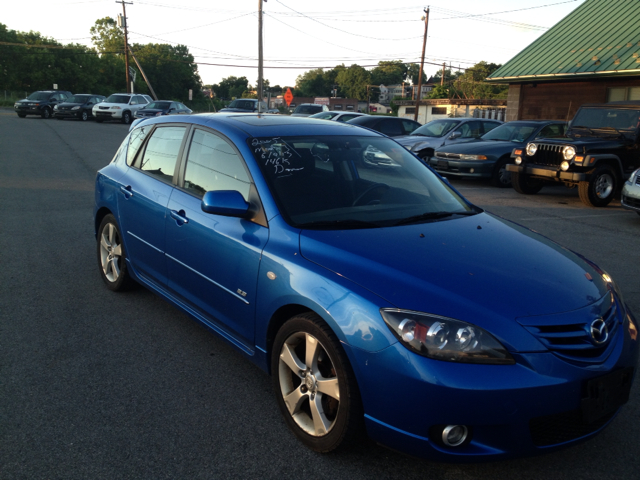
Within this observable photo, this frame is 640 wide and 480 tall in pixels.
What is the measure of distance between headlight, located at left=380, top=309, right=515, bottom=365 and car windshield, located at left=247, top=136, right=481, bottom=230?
94 cm

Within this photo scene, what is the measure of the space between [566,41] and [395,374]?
2328 cm

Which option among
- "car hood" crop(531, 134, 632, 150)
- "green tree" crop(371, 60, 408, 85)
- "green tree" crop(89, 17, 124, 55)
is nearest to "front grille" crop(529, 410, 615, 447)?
"car hood" crop(531, 134, 632, 150)

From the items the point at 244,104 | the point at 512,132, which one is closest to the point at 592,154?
the point at 512,132

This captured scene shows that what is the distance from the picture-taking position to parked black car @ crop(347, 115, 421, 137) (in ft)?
53.7

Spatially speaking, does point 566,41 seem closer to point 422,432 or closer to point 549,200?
point 549,200

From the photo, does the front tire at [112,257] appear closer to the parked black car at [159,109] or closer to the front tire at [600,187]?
the front tire at [600,187]

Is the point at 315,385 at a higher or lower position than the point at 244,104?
lower

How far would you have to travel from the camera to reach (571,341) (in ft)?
8.39

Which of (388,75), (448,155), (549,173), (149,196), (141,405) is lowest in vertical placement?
(141,405)

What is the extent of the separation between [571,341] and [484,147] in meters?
11.6

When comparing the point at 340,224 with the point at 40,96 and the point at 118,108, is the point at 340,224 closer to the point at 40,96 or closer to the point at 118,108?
the point at 118,108

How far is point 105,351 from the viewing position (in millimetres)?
4012

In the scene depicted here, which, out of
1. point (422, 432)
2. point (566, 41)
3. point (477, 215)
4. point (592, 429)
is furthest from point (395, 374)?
point (566, 41)

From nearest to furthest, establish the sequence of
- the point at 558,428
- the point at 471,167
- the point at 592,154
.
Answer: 1. the point at 558,428
2. the point at 592,154
3. the point at 471,167
